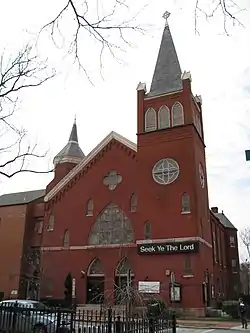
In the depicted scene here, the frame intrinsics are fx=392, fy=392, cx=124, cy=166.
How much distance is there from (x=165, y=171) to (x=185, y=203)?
3.73 m

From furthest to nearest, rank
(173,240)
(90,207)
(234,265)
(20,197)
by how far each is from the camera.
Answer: (234,265), (20,197), (90,207), (173,240)

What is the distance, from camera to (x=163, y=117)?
3866 cm

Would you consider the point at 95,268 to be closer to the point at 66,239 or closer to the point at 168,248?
the point at 66,239

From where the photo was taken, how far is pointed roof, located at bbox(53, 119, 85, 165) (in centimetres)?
4772

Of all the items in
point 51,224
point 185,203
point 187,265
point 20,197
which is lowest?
point 187,265

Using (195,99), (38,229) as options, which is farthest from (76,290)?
(195,99)

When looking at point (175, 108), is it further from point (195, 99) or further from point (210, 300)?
point (210, 300)

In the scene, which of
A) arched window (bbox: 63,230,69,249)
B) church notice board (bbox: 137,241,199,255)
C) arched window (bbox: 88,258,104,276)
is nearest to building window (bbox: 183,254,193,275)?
church notice board (bbox: 137,241,199,255)

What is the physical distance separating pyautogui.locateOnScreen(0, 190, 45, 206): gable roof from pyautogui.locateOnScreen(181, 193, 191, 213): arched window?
20.3m

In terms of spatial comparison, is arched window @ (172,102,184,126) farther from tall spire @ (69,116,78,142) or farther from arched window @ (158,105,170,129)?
tall spire @ (69,116,78,142)

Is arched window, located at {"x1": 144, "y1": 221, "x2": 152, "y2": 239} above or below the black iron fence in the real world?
above

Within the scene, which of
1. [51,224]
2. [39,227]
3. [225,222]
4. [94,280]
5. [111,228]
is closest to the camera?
[94,280]

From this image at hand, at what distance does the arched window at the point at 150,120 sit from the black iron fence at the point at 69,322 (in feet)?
88.5

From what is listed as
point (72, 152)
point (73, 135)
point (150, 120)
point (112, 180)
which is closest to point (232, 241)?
point (112, 180)
